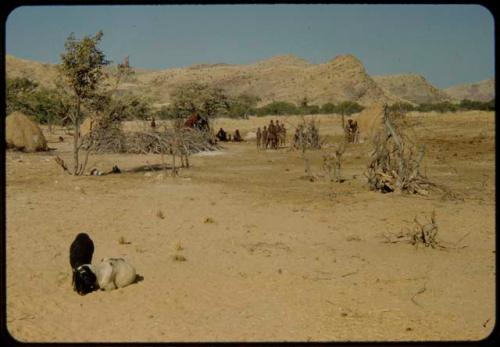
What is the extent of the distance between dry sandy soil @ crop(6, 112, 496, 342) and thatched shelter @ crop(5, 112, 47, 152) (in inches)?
249

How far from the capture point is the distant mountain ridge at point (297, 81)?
237 feet

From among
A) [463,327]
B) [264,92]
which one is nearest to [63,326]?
[463,327]

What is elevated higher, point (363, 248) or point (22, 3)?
point (22, 3)

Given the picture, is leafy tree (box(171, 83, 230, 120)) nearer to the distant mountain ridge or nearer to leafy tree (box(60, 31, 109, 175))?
leafy tree (box(60, 31, 109, 175))

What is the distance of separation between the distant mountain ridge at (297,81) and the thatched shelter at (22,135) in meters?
39.7

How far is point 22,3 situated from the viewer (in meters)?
3.43

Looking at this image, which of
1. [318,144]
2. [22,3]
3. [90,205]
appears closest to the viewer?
[22,3]

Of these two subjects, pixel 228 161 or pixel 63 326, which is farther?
pixel 228 161

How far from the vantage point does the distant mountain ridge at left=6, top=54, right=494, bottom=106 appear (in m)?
72.3

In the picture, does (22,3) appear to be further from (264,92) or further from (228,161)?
(264,92)

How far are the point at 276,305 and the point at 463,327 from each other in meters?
1.48

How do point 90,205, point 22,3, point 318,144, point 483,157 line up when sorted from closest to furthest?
1. point 22,3
2. point 90,205
3. point 483,157
4. point 318,144

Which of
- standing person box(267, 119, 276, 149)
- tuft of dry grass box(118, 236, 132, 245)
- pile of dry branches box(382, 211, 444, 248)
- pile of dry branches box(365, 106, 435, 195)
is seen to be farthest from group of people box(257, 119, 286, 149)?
tuft of dry grass box(118, 236, 132, 245)

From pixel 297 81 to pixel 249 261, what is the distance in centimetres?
7455
